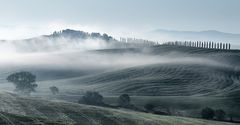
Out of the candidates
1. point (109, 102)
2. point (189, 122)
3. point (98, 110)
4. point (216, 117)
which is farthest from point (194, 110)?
point (98, 110)

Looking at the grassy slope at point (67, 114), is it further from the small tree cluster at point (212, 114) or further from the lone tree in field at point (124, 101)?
the lone tree in field at point (124, 101)

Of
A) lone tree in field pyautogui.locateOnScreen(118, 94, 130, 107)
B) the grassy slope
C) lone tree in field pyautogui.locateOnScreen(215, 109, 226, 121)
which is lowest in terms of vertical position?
lone tree in field pyautogui.locateOnScreen(215, 109, 226, 121)

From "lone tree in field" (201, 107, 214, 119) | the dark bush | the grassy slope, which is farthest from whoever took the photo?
the dark bush

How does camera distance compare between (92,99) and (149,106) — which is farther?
(92,99)

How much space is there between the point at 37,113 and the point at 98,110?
16181 mm

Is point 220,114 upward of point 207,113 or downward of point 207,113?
downward

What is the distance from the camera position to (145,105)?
Result: 180000 mm

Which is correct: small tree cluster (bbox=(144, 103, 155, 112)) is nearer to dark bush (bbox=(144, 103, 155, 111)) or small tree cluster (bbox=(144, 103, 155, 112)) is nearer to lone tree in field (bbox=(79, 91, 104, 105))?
dark bush (bbox=(144, 103, 155, 111))

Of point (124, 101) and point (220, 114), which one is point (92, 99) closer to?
point (124, 101)

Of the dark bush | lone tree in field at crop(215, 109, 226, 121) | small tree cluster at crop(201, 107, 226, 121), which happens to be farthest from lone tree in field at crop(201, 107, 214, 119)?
the dark bush

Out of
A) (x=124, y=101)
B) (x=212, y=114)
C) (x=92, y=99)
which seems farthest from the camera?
(x=92, y=99)

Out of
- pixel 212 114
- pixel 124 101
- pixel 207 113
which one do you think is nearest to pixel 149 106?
pixel 124 101

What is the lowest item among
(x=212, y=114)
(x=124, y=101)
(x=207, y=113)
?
(x=212, y=114)

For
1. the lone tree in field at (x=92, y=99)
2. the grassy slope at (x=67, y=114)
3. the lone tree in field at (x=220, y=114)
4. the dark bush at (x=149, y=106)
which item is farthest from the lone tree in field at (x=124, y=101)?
the grassy slope at (x=67, y=114)
